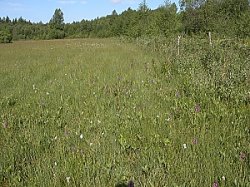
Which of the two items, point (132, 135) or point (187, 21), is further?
point (187, 21)

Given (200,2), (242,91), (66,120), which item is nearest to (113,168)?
(66,120)

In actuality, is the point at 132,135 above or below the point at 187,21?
below

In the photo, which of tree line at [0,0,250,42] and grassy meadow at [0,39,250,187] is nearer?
grassy meadow at [0,39,250,187]

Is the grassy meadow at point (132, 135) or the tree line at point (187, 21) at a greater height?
the tree line at point (187, 21)

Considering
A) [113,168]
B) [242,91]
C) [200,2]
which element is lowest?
[113,168]

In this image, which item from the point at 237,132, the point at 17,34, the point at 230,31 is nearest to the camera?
the point at 237,132

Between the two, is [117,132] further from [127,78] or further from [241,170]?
[127,78]

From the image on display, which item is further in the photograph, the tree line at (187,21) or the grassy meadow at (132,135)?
the tree line at (187,21)

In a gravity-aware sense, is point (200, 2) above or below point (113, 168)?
above

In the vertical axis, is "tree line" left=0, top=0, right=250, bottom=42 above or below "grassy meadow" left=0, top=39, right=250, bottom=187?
above

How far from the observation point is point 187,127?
4.39 metres

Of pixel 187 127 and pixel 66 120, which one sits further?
pixel 66 120

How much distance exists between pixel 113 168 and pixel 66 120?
7.25 feet

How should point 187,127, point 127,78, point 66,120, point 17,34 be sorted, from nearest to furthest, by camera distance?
point 187,127 < point 66,120 < point 127,78 < point 17,34
